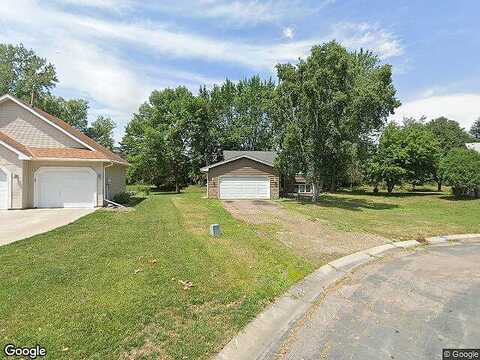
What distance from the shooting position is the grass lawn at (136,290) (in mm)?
3742

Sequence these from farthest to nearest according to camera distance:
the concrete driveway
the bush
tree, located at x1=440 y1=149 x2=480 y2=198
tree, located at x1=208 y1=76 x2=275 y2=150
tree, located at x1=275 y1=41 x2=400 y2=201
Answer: tree, located at x1=208 y1=76 x2=275 y2=150 → tree, located at x1=440 y1=149 x2=480 y2=198 → tree, located at x1=275 y1=41 x2=400 y2=201 → the bush → the concrete driveway

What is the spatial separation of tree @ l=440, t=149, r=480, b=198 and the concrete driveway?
28.8m

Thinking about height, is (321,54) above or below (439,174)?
above

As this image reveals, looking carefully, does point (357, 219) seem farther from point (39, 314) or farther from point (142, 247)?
point (39, 314)

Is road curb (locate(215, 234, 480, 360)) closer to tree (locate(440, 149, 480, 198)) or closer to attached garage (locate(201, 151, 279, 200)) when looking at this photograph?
attached garage (locate(201, 151, 279, 200))

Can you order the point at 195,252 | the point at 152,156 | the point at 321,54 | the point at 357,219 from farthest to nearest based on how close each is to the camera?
the point at 152,156 → the point at 321,54 → the point at 357,219 → the point at 195,252

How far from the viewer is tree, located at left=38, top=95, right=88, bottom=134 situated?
37.8 m

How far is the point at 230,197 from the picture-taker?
2634 cm

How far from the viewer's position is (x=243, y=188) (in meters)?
26.5

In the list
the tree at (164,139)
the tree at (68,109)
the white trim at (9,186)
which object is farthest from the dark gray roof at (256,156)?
the tree at (68,109)

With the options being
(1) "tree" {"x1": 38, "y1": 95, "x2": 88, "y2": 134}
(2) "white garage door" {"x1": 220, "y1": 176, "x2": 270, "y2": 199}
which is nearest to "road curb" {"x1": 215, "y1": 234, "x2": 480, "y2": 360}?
(2) "white garage door" {"x1": 220, "y1": 176, "x2": 270, "y2": 199}

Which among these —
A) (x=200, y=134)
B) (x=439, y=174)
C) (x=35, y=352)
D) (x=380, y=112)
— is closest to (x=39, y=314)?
(x=35, y=352)

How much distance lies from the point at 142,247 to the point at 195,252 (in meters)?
1.52

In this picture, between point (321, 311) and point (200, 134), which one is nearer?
point (321, 311)
